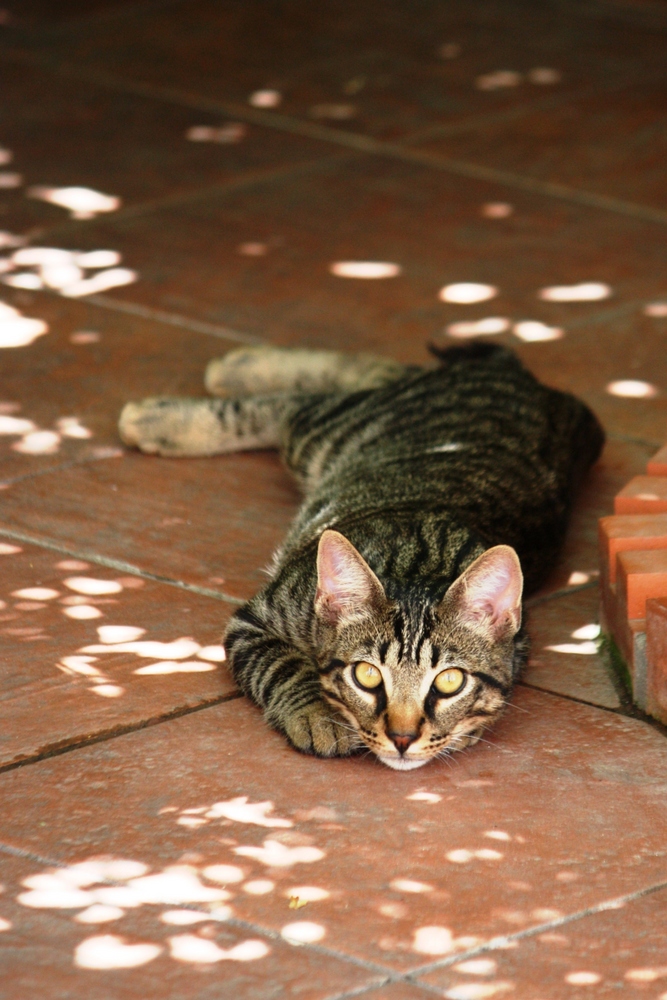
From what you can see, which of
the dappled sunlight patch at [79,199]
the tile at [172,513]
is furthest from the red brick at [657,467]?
the dappled sunlight patch at [79,199]

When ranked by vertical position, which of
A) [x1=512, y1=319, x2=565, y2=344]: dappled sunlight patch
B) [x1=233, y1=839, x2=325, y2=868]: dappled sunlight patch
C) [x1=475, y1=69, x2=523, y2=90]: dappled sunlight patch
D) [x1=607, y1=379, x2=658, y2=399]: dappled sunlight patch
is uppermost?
[x1=475, y1=69, x2=523, y2=90]: dappled sunlight patch

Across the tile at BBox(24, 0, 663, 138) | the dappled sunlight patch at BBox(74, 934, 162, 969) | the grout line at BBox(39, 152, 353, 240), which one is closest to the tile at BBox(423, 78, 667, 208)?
the tile at BBox(24, 0, 663, 138)

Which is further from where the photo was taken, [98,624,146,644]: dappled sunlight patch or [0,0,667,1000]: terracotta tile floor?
[98,624,146,644]: dappled sunlight patch

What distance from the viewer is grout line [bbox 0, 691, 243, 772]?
4.43m

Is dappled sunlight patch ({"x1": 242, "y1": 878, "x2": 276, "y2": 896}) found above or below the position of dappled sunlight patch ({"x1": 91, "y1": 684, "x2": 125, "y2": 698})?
below

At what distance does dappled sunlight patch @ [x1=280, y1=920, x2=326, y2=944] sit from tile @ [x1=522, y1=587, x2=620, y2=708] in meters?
1.45

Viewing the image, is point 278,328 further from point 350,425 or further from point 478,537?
point 478,537

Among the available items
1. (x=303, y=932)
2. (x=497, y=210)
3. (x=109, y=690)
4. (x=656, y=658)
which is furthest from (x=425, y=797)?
(x=497, y=210)

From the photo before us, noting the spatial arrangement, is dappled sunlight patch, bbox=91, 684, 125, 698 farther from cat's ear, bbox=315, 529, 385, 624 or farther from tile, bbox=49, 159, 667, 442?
tile, bbox=49, 159, 667, 442

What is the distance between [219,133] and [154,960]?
7.44m

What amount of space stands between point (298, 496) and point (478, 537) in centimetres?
147

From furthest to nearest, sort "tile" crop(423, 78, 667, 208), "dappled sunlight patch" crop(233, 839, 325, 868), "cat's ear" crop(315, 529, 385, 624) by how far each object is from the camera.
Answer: "tile" crop(423, 78, 667, 208) → "cat's ear" crop(315, 529, 385, 624) → "dappled sunlight patch" crop(233, 839, 325, 868)

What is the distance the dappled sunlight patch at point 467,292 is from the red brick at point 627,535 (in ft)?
9.94

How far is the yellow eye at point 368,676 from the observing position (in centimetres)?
439
